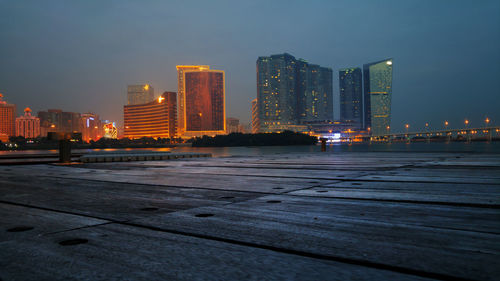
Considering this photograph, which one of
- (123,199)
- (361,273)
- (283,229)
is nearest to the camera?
(361,273)

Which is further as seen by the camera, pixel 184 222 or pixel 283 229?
pixel 184 222

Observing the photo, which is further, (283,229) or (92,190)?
(92,190)

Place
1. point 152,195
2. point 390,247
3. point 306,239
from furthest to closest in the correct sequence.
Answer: point 152,195 < point 306,239 < point 390,247

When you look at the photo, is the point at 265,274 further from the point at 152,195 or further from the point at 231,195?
the point at 152,195

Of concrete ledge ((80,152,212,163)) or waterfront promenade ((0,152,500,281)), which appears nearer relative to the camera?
waterfront promenade ((0,152,500,281))

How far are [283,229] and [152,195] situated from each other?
309 centimetres

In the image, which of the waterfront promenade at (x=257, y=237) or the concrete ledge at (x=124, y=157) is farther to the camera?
the concrete ledge at (x=124, y=157)

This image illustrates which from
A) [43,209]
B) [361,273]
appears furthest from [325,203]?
[43,209]

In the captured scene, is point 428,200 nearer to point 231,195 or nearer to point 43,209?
point 231,195

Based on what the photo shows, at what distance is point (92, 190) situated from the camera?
6082mm

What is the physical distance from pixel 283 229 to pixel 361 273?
108 cm

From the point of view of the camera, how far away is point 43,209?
13.8 feet

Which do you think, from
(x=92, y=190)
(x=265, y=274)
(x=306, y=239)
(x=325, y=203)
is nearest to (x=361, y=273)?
(x=265, y=274)

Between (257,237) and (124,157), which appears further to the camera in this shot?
(124,157)
